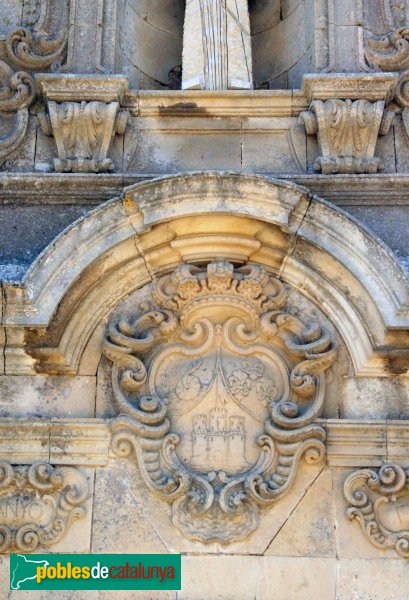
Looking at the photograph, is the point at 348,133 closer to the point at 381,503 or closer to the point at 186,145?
the point at 186,145

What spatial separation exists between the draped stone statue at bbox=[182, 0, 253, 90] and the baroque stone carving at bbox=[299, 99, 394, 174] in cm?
70

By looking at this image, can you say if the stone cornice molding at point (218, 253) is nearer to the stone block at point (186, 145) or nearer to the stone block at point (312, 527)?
the stone block at point (186, 145)

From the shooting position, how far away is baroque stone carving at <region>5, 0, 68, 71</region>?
8.95 meters

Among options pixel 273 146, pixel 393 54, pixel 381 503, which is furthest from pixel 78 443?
pixel 393 54

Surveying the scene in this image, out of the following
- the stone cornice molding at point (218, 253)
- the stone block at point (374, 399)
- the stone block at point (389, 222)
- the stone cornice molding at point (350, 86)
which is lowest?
the stone block at point (374, 399)

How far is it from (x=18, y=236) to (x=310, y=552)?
261 centimetres

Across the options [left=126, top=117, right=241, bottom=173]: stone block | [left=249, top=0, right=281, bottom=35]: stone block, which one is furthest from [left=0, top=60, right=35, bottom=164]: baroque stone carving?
[left=249, top=0, right=281, bottom=35]: stone block

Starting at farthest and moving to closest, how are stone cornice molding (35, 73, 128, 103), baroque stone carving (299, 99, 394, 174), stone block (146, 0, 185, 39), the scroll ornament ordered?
stone block (146, 0, 185, 39) < the scroll ornament < stone cornice molding (35, 73, 128, 103) < baroque stone carving (299, 99, 394, 174)

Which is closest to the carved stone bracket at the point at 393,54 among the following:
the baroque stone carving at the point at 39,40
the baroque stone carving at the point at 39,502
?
the baroque stone carving at the point at 39,40

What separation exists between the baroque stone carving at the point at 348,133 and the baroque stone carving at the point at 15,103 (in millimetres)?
1843

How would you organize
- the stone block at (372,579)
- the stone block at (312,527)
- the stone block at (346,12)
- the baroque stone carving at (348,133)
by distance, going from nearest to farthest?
the stone block at (372,579)
the stone block at (312,527)
the baroque stone carving at (348,133)
the stone block at (346,12)

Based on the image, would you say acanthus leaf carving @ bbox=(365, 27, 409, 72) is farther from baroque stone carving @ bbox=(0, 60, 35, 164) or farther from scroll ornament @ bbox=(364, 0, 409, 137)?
baroque stone carving @ bbox=(0, 60, 35, 164)

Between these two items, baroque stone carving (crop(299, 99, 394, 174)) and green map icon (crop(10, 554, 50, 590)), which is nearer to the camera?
green map icon (crop(10, 554, 50, 590))

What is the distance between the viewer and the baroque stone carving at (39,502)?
764 centimetres
